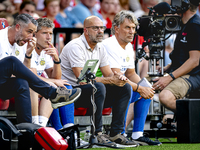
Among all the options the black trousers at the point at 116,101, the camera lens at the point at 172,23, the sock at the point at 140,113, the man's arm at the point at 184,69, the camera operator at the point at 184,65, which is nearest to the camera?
the black trousers at the point at 116,101

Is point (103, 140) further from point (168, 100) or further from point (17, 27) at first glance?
point (17, 27)

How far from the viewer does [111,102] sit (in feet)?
15.2

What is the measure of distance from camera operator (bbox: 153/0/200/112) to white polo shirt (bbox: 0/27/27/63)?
1907 millimetres

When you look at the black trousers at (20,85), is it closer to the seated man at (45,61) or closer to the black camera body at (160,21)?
the seated man at (45,61)

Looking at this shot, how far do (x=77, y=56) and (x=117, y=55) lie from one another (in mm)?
680

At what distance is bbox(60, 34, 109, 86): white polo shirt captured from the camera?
15.1 ft

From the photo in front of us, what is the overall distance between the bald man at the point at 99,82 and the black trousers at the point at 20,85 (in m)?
0.73

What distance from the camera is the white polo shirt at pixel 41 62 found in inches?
184

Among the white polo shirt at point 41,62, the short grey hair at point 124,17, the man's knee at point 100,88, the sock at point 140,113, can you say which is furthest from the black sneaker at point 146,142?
the short grey hair at point 124,17

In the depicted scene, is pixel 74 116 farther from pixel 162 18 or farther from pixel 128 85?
pixel 162 18

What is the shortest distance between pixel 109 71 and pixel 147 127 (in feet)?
4.71

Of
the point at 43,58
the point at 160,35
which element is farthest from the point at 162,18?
the point at 43,58

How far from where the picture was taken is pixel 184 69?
5.37 metres

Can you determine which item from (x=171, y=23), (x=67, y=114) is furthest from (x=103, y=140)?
(x=171, y=23)
